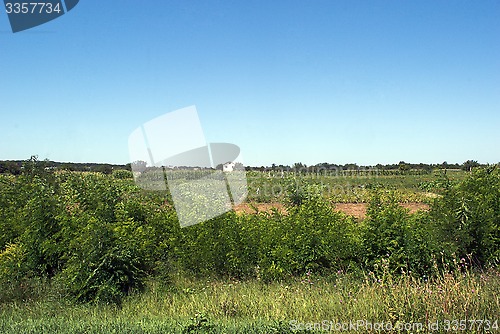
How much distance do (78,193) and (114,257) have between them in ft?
10.3

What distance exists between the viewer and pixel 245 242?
802cm

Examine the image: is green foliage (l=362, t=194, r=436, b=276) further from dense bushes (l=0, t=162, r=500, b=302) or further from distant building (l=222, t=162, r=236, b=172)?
distant building (l=222, t=162, r=236, b=172)

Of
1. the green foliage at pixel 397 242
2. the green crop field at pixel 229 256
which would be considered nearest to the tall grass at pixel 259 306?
the green crop field at pixel 229 256

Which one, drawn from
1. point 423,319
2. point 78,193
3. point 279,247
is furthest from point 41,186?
point 423,319

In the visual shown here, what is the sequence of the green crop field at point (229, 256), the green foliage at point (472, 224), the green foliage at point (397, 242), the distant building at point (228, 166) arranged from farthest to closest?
1. the distant building at point (228, 166)
2. the green foliage at point (472, 224)
3. the green foliage at point (397, 242)
4. the green crop field at point (229, 256)

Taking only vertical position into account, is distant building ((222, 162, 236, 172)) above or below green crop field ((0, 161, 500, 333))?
above

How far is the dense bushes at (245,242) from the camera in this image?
7.24m

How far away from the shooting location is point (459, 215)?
7.88m

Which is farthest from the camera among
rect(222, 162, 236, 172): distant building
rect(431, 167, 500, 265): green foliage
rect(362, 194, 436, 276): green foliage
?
rect(222, 162, 236, 172): distant building

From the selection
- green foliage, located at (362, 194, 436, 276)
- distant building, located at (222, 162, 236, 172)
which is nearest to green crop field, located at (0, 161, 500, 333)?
green foliage, located at (362, 194, 436, 276)

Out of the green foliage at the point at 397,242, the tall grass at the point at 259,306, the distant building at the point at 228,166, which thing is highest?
the distant building at the point at 228,166

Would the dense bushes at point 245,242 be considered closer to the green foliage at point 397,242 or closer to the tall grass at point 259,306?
the green foliage at point 397,242

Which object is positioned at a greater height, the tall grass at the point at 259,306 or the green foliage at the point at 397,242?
the green foliage at the point at 397,242

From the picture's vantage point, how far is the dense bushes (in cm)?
724
